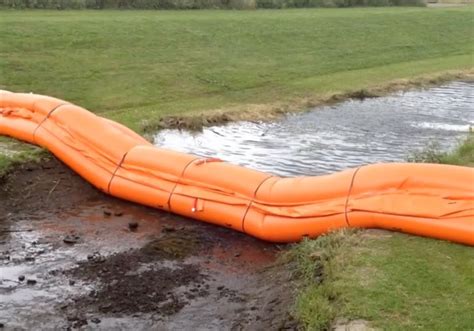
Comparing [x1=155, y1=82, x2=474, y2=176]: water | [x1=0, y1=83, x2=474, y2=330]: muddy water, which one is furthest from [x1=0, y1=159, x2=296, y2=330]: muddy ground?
[x1=155, y1=82, x2=474, y2=176]: water

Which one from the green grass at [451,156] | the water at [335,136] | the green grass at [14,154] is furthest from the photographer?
the water at [335,136]

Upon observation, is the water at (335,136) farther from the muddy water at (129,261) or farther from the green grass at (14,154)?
the green grass at (14,154)

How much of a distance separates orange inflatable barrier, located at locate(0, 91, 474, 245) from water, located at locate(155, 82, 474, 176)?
2682mm

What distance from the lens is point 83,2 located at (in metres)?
28.4

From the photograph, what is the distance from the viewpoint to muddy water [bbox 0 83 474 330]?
756 centimetres

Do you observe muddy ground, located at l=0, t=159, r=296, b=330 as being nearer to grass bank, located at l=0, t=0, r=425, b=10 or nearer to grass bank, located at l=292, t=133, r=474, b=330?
grass bank, located at l=292, t=133, r=474, b=330

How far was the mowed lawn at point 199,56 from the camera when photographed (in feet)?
60.1

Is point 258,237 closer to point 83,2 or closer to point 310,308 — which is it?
point 310,308

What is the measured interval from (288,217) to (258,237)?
1.82ft

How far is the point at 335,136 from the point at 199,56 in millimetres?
8049

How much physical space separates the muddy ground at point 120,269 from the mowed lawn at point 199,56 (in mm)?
4955

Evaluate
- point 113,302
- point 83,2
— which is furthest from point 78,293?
point 83,2

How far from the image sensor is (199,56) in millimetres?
23250

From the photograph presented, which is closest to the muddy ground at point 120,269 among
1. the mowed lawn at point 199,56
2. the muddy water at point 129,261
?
the muddy water at point 129,261
